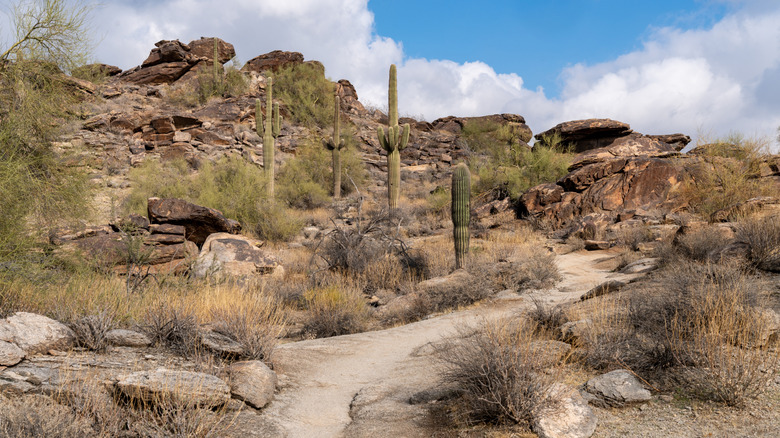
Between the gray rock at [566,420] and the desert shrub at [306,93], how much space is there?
1374 inches

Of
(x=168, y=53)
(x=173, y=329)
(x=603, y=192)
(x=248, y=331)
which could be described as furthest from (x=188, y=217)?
(x=168, y=53)

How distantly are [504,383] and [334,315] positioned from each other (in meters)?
5.29

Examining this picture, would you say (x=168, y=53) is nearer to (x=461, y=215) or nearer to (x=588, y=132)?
(x=588, y=132)

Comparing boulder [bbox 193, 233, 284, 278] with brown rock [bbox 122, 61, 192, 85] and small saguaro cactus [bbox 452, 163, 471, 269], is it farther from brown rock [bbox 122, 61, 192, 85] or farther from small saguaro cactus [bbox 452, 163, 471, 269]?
brown rock [bbox 122, 61, 192, 85]

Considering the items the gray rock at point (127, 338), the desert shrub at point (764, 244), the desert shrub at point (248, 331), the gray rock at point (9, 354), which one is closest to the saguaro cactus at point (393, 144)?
the desert shrub at point (764, 244)

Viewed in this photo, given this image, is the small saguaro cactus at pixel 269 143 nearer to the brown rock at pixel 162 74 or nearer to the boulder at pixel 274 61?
the brown rock at pixel 162 74

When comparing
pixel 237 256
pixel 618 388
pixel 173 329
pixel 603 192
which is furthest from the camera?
pixel 603 192

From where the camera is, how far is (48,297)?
5641mm

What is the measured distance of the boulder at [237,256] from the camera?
12.1 m

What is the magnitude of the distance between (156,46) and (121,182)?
20531 mm

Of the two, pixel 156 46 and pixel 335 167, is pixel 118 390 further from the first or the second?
pixel 156 46

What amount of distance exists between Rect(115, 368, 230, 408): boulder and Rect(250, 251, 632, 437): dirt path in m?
0.54

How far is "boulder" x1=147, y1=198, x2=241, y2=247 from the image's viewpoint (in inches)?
512

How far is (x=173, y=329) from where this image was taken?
5.30 m
